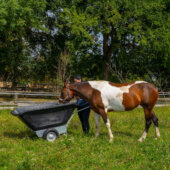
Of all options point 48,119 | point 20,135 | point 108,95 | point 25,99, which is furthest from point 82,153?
point 25,99

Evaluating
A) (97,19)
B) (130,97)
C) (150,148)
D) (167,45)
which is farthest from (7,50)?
(150,148)

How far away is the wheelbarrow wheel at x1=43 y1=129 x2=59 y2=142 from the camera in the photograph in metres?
5.97

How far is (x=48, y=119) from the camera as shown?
6.03 meters

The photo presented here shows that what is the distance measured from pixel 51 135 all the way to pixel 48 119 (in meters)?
0.43

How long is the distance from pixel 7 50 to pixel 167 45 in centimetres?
1325

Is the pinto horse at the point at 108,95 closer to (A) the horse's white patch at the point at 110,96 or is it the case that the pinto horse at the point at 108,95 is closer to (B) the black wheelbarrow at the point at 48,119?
→ (A) the horse's white patch at the point at 110,96

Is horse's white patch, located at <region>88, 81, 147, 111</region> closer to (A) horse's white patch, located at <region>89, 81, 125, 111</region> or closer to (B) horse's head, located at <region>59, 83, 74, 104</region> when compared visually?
(A) horse's white patch, located at <region>89, 81, 125, 111</region>

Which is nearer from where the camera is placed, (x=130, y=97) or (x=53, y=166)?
(x=53, y=166)

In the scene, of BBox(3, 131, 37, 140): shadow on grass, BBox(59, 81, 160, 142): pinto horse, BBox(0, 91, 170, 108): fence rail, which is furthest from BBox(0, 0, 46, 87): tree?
BBox(59, 81, 160, 142): pinto horse

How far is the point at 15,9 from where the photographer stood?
49.0ft

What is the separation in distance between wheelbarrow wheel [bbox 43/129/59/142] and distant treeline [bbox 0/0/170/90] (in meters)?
9.51

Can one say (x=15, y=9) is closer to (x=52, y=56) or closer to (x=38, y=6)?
(x=38, y=6)

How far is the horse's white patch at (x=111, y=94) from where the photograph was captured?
20.3 ft

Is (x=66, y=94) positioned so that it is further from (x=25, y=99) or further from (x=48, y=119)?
(x=25, y=99)
